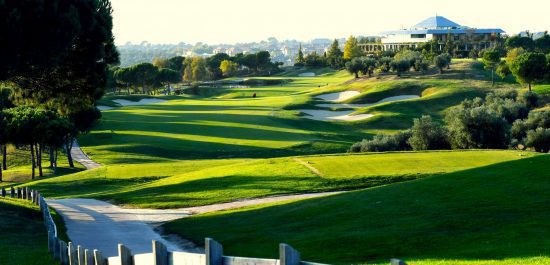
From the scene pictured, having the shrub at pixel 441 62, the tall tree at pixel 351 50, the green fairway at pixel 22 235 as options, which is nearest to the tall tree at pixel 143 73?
the tall tree at pixel 351 50

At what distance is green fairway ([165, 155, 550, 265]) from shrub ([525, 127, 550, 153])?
27.8 metres

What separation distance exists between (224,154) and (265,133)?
36.5ft

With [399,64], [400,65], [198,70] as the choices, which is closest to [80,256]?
[399,64]

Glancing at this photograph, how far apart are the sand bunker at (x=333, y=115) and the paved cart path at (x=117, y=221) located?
53246mm

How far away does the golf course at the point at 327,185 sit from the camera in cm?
1881

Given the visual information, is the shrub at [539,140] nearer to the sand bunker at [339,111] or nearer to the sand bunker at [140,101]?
the sand bunker at [339,111]

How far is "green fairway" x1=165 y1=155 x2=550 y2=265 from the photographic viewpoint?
17.1 m

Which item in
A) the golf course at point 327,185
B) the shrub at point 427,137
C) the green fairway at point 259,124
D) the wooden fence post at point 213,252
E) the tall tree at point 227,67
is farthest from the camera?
the tall tree at point 227,67

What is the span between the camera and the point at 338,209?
2558 centimetres

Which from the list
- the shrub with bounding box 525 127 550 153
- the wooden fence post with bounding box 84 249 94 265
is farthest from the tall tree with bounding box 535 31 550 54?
the wooden fence post with bounding box 84 249 94 265

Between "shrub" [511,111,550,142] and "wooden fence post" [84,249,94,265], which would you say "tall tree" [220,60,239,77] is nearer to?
"shrub" [511,111,550,142]

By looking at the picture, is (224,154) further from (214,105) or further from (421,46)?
(421,46)

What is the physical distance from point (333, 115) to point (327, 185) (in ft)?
191

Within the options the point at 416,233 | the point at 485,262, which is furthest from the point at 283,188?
the point at 485,262
